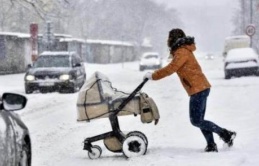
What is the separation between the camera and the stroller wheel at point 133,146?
7570 mm

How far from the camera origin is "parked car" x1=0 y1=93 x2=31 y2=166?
4211 mm

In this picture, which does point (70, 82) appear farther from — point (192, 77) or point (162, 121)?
point (192, 77)

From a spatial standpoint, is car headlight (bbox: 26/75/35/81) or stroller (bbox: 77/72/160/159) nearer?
stroller (bbox: 77/72/160/159)

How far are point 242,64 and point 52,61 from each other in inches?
384

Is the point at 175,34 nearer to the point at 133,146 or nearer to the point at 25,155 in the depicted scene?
the point at 133,146

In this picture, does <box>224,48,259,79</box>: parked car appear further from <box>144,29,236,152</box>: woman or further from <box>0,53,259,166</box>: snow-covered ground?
<box>144,29,236,152</box>: woman

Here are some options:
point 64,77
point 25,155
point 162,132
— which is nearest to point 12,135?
point 25,155

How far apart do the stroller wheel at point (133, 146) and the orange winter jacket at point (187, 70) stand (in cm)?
86

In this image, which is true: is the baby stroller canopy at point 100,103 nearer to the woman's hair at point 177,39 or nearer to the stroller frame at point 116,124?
the stroller frame at point 116,124

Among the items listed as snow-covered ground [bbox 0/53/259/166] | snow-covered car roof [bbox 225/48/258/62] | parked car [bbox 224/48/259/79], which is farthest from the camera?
snow-covered car roof [bbox 225/48/258/62]

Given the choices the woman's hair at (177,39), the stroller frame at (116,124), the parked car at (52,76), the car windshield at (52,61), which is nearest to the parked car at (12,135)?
the stroller frame at (116,124)

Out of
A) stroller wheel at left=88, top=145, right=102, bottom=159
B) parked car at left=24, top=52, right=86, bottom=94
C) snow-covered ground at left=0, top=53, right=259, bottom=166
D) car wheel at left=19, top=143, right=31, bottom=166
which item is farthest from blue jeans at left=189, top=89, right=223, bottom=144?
parked car at left=24, top=52, right=86, bottom=94

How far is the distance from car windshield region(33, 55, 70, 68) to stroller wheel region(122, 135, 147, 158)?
14.2 meters

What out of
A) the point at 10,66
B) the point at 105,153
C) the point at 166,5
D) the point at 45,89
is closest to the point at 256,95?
the point at 45,89
